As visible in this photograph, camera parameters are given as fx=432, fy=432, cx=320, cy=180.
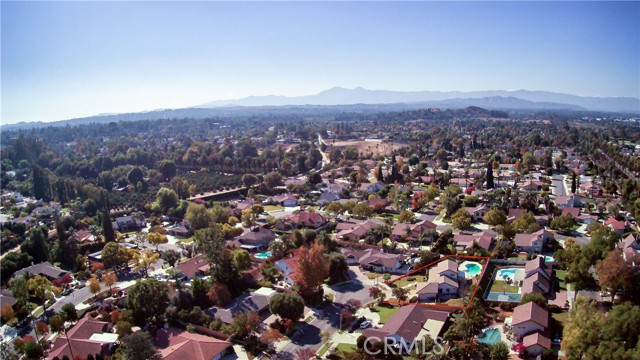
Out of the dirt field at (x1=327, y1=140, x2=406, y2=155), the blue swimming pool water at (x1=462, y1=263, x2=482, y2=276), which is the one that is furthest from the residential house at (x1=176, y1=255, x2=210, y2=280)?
the dirt field at (x1=327, y1=140, x2=406, y2=155)

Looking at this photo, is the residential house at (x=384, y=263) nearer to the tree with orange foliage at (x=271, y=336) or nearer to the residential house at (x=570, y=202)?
the tree with orange foliage at (x=271, y=336)

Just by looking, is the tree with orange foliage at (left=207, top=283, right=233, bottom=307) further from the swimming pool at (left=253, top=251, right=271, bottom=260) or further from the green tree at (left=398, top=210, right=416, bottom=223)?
the green tree at (left=398, top=210, right=416, bottom=223)

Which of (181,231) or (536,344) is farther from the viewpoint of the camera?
(181,231)

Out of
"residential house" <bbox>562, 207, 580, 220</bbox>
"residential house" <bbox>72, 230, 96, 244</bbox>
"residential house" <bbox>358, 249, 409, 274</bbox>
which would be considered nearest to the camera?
"residential house" <bbox>358, 249, 409, 274</bbox>

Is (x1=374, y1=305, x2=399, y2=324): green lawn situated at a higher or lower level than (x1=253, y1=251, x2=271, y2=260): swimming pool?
lower

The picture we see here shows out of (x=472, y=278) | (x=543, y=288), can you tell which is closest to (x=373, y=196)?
(x=472, y=278)

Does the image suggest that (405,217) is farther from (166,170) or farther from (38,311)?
(166,170)

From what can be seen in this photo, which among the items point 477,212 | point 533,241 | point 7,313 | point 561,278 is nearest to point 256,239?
point 7,313
